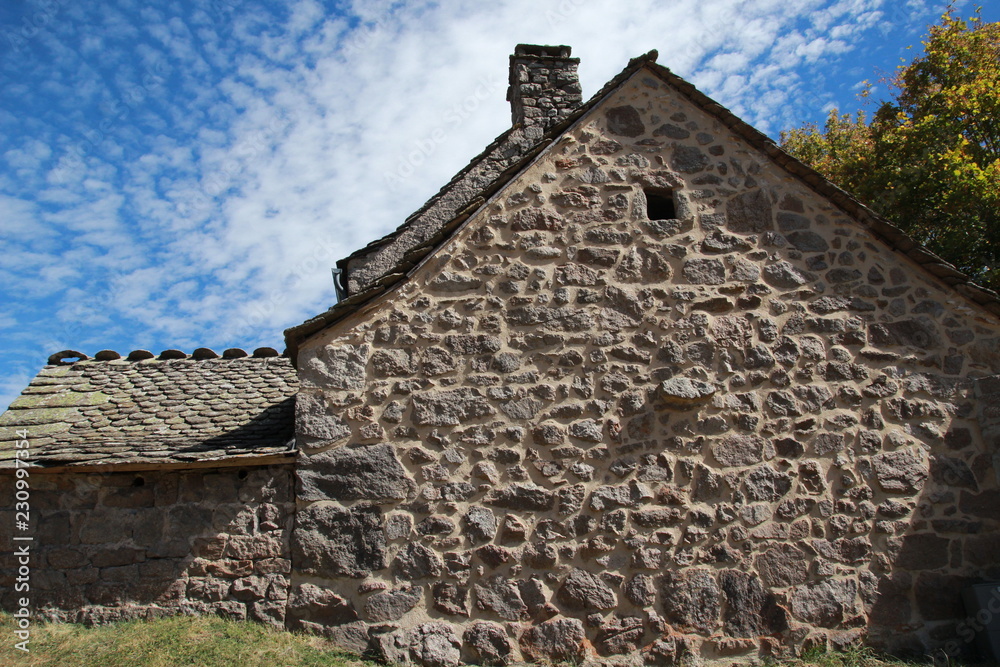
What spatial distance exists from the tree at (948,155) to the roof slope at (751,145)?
758 centimetres

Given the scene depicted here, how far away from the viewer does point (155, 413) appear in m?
7.07

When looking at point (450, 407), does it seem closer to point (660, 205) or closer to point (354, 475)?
point (354, 475)

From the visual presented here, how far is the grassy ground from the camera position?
4.88 m

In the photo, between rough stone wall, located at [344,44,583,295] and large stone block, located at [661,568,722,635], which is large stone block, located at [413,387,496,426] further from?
rough stone wall, located at [344,44,583,295]

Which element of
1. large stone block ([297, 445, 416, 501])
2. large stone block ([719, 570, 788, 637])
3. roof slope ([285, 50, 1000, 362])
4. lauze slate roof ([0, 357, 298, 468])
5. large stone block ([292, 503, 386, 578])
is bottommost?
large stone block ([719, 570, 788, 637])

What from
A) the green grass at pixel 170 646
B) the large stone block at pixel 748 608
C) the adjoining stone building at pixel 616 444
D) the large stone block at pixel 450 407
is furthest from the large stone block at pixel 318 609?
the large stone block at pixel 748 608

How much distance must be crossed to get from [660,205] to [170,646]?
5.55 metres

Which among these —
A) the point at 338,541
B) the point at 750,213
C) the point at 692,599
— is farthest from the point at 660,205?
the point at 338,541

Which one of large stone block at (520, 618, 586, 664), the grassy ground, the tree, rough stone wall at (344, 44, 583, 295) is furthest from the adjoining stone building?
the tree

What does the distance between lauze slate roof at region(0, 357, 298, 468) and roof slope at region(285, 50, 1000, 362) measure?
995 mm

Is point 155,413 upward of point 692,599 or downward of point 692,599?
upward

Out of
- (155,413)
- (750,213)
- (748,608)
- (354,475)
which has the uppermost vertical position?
(750,213)

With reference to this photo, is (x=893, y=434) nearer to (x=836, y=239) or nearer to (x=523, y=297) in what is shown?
(x=836, y=239)

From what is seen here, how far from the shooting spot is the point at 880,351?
6.26 meters
